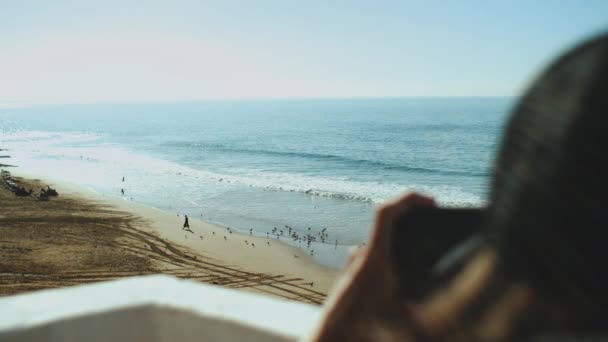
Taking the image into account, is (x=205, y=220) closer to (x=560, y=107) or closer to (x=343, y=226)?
(x=343, y=226)

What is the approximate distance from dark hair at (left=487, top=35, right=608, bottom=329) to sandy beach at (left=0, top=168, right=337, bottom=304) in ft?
46.4

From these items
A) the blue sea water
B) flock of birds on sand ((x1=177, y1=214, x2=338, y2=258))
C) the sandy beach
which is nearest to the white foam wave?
the blue sea water

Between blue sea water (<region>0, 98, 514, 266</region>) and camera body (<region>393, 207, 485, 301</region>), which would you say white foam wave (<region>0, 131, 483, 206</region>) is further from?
camera body (<region>393, 207, 485, 301</region>)

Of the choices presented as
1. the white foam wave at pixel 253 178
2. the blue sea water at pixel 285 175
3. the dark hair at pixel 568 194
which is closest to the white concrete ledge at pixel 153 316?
the dark hair at pixel 568 194

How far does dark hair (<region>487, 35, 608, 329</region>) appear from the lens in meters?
0.77

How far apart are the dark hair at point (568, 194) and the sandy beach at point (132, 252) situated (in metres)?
14.2

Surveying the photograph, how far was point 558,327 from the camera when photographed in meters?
0.76

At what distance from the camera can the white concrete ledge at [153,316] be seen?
1803 millimetres

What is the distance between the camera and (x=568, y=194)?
0.78 meters

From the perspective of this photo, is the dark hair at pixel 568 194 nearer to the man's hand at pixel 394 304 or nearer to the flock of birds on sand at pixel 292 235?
the man's hand at pixel 394 304

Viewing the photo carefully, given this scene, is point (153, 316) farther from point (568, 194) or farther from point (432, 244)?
point (568, 194)

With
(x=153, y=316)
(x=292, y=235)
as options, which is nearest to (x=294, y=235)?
(x=292, y=235)

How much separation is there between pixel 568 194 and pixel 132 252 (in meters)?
18.4

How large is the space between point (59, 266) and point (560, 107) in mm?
16770
